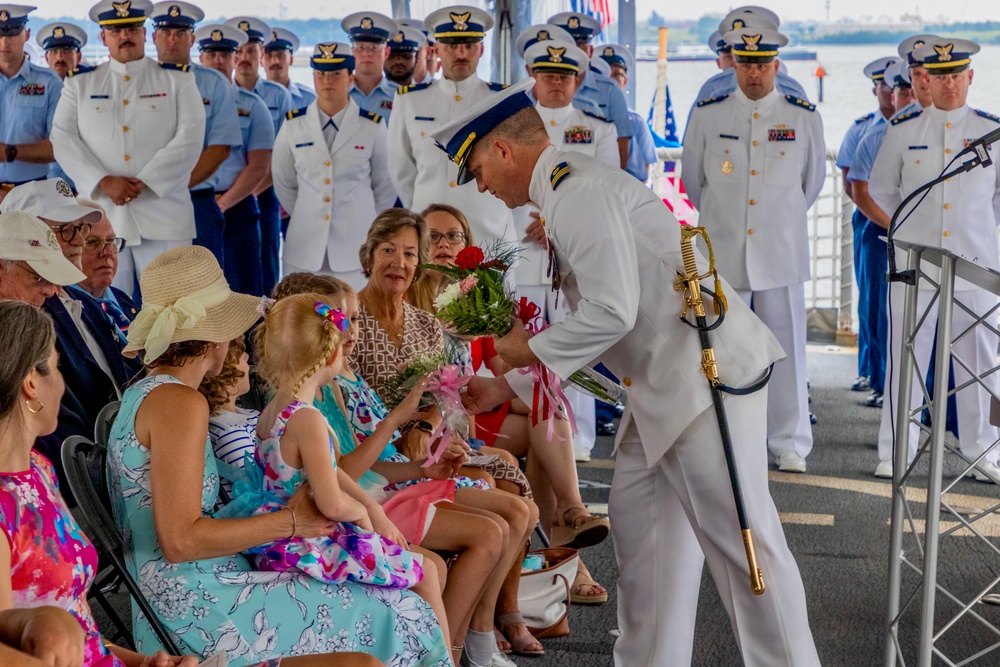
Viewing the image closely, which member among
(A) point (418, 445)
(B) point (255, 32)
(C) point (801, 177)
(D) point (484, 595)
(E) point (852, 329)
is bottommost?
(E) point (852, 329)

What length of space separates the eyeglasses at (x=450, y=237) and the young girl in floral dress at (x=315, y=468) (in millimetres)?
1629

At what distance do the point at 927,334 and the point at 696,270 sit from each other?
3.34m

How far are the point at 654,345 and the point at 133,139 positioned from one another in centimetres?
360

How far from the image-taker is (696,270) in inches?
102

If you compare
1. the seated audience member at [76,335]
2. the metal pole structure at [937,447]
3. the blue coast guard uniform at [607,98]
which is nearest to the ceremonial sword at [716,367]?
the metal pole structure at [937,447]

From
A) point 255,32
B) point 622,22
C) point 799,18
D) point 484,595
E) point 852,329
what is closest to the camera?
point 484,595

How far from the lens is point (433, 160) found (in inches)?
223

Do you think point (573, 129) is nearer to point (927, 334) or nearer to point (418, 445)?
point (927, 334)

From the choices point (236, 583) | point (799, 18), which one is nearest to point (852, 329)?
point (236, 583)

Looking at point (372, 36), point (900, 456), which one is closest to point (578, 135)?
point (372, 36)

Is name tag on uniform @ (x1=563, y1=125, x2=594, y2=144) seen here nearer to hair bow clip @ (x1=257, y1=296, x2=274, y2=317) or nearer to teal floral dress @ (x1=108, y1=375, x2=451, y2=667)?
hair bow clip @ (x1=257, y1=296, x2=274, y2=317)

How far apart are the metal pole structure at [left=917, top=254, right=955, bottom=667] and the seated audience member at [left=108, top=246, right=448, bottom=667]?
39.6 inches

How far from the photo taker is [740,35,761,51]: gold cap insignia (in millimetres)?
5598

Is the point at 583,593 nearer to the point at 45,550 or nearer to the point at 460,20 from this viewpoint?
the point at 45,550
